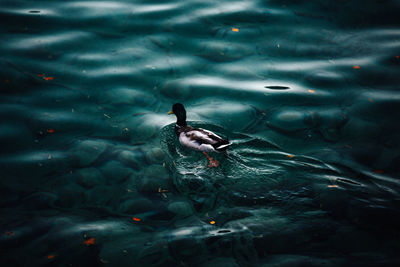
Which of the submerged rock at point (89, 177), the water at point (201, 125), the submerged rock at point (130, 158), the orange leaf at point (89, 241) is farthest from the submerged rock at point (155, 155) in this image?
the orange leaf at point (89, 241)

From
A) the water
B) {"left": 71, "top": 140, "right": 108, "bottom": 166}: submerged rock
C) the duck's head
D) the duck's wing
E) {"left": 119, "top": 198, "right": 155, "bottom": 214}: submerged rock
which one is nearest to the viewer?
the water

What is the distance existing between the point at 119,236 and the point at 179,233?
0.78 meters

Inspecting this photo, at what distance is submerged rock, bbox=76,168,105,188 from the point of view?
5.50 meters

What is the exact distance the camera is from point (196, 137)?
609 cm


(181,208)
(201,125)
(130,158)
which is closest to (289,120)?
(201,125)

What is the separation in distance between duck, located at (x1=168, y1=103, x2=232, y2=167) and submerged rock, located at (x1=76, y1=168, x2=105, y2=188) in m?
1.52

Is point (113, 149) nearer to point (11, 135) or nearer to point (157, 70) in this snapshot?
point (11, 135)

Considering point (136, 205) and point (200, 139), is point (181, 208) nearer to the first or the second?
point (136, 205)

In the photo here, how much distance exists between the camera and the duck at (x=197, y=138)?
5801mm

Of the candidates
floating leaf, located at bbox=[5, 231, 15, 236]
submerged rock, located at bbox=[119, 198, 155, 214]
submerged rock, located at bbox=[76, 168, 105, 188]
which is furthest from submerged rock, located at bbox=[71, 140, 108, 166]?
floating leaf, located at bbox=[5, 231, 15, 236]

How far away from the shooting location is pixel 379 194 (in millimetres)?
5039

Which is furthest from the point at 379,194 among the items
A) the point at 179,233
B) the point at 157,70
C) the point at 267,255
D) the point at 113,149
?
the point at 157,70

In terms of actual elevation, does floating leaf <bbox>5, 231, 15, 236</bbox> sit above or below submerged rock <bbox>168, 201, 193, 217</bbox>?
below

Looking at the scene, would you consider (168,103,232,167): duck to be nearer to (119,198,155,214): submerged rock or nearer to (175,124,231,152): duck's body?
(175,124,231,152): duck's body
